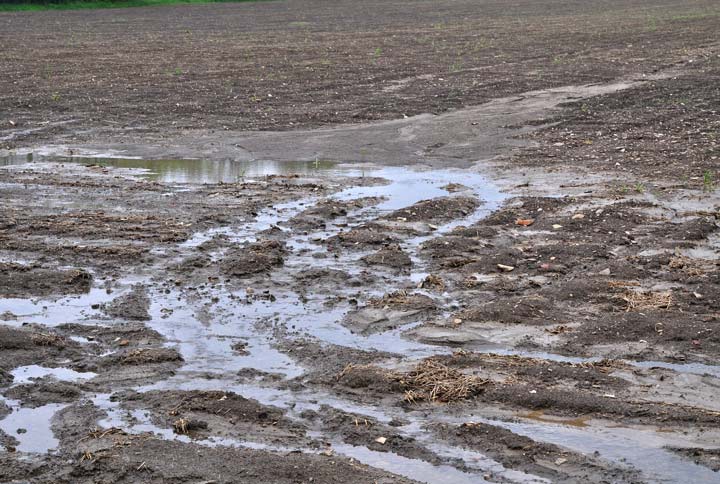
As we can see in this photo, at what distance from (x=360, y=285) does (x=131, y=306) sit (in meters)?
2.23

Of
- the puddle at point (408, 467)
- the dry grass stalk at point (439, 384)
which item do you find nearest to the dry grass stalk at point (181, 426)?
the puddle at point (408, 467)

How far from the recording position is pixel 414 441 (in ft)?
22.7

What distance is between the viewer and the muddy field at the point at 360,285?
271 inches

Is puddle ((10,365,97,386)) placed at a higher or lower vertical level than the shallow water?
lower

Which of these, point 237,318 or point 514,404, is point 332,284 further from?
point 514,404

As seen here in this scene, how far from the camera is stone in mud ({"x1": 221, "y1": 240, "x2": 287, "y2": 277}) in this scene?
35.0 feet

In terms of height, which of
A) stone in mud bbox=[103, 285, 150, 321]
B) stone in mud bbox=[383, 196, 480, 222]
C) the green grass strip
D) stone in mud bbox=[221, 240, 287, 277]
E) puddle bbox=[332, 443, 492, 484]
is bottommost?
stone in mud bbox=[103, 285, 150, 321]

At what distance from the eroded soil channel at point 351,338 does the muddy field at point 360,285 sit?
0.09 ft

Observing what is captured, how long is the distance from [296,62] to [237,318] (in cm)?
2096

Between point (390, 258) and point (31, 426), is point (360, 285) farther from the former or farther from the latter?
point (31, 426)

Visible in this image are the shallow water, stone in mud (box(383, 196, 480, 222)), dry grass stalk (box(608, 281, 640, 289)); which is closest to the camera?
the shallow water

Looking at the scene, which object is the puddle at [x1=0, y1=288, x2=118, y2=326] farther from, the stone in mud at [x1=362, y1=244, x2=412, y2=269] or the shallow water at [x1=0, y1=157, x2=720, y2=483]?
the stone in mud at [x1=362, y1=244, x2=412, y2=269]

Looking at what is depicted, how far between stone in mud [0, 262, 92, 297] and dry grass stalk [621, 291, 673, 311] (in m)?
5.19

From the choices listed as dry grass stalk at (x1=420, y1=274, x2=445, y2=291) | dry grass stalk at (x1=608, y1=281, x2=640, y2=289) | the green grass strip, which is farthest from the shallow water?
the green grass strip
